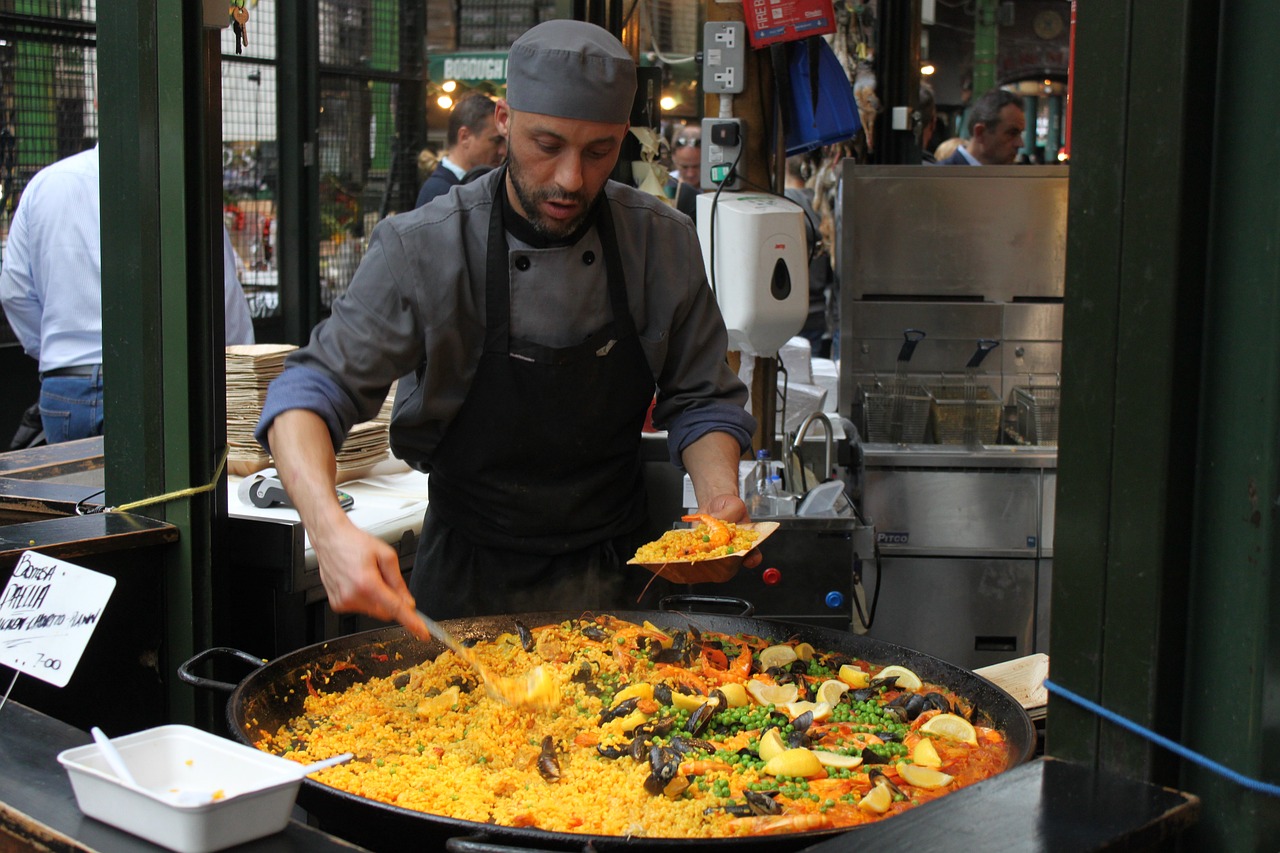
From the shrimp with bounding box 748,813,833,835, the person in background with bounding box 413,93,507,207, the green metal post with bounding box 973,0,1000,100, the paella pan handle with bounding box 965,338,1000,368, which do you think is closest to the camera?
the shrimp with bounding box 748,813,833,835

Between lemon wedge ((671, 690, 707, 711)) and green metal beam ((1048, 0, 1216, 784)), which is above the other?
green metal beam ((1048, 0, 1216, 784))

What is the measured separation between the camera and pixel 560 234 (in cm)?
296

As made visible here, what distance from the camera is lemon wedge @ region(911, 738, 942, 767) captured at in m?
2.04

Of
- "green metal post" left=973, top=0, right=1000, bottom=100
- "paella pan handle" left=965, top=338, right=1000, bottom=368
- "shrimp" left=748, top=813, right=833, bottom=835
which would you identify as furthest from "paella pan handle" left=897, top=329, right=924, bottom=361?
"green metal post" left=973, top=0, right=1000, bottom=100

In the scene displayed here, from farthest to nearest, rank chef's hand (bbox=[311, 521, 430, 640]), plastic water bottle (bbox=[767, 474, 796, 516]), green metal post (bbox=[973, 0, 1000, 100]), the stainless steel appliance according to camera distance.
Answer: green metal post (bbox=[973, 0, 1000, 100])
the stainless steel appliance
plastic water bottle (bbox=[767, 474, 796, 516])
chef's hand (bbox=[311, 521, 430, 640])

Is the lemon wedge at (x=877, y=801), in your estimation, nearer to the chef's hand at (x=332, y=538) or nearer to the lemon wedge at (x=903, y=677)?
the lemon wedge at (x=903, y=677)

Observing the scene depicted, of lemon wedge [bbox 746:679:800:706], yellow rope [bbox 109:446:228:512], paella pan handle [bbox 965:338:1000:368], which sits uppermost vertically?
paella pan handle [bbox 965:338:1000:368]

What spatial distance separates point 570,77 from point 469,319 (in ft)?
1.95

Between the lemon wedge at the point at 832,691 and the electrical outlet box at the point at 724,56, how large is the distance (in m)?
3.29

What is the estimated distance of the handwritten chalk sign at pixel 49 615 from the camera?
1.88 m

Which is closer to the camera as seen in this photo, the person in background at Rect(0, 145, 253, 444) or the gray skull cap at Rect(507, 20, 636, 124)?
the gray skull cap at Rect(507, 20, 636, 124)

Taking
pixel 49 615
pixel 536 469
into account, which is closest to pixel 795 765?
pixel 49 615

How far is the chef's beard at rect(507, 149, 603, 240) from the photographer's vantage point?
279 centimetres

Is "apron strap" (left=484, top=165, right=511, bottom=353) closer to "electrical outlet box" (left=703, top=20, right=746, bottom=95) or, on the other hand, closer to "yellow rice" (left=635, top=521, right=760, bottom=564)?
"yellow rice" (left=635, top=521, right=760, bottom=564)
